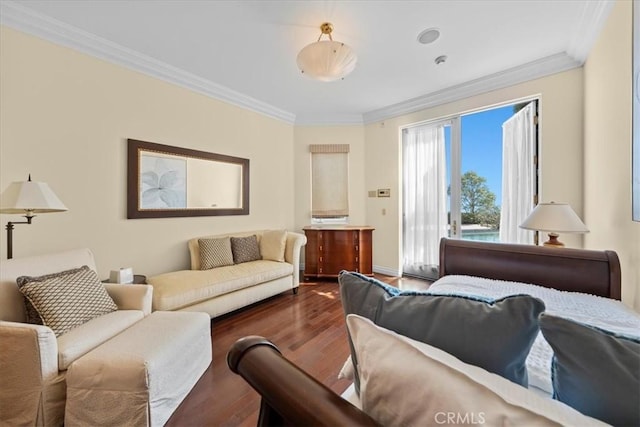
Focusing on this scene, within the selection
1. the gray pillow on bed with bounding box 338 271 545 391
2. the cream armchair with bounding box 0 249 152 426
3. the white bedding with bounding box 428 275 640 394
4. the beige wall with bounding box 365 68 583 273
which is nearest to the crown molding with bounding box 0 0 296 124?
the cream armchair with bounding box 0 249 152 426

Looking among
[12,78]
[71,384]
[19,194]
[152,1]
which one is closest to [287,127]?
[152,1]

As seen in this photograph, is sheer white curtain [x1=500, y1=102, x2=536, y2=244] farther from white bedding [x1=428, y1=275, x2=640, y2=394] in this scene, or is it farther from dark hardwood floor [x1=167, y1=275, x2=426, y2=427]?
white bedding [x1=428, y1=275, x2=640, y2=394]

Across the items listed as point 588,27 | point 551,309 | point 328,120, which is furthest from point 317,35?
point 551,309

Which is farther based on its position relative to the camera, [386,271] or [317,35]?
[386,271]

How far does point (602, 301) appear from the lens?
57.1 inches

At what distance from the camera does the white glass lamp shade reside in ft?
6.70

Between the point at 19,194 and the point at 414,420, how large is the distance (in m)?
2.60

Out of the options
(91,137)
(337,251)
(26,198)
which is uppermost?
(91,137)

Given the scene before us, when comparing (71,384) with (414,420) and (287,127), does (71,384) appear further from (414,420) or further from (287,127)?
(287,127)

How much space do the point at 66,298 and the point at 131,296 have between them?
38 cm

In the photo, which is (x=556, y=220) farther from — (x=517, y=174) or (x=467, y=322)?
(x=467, y=322)

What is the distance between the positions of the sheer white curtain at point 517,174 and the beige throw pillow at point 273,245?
2.91m

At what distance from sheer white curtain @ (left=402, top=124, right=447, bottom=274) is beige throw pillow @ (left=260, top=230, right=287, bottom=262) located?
2.11 m

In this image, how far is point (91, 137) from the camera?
2.51m
